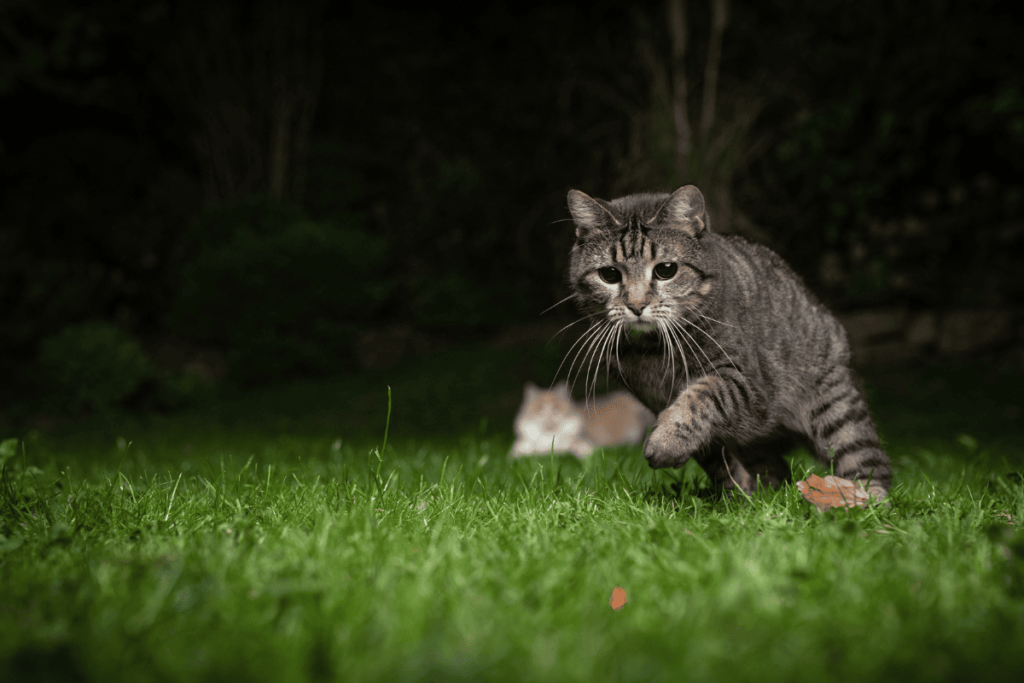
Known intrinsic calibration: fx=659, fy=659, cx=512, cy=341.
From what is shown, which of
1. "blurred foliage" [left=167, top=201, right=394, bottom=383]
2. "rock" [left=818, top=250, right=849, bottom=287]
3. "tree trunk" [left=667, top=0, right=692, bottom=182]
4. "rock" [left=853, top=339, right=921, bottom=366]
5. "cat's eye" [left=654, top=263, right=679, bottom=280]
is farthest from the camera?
"blurred foliage" [left=167, top=201, right=394, bottom=383]

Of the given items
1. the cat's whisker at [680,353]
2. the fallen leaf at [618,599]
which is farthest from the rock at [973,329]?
the fallen leaf at [618,599]

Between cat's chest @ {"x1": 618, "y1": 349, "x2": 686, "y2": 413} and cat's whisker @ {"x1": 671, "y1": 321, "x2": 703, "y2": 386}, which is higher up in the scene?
cat's whisker @ {"x1": 671, "y1": 321, "x2": 703, "y2": 386}

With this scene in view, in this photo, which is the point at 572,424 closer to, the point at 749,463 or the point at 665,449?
the point at 749,463

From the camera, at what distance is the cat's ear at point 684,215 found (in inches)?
78.5

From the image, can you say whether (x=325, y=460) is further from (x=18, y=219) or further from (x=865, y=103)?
(x=18, y=219)

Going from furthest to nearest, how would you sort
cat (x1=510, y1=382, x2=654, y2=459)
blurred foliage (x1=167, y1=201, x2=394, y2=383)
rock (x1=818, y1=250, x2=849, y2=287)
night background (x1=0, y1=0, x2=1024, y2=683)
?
blurred foliage (x1=167, y1=201, x2=394, y2=383) < rock (x1=818, y1=250, x2=849, y2=287) < cat (x1=510, y1=382, x2=654, y2=459) < night background (x1=0, y1=0, x2=1024, y2=683)

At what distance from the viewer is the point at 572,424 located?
3377 millimetres

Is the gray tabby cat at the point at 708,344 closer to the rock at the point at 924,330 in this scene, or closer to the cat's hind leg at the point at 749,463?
the cat's hind leg at the point at 749,463

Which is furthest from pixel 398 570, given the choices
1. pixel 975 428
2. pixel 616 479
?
pixel 975 428

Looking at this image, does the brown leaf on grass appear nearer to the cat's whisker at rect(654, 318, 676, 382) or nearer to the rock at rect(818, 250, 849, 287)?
the cat's whisker at rect(654, 318, 676, 382)

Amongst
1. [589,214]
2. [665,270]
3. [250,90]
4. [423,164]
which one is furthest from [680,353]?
[250,90]

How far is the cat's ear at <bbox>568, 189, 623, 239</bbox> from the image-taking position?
2051 millimetres

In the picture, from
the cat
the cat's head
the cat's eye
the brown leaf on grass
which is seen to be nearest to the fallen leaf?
the brown leaf on grass

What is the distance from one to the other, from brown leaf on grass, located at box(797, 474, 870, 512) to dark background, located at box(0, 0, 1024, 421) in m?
1.18
